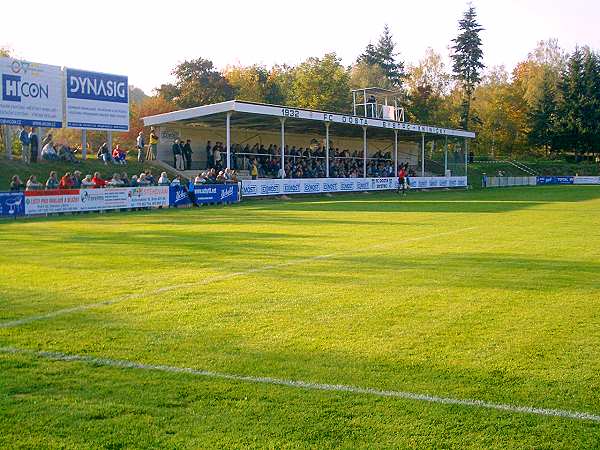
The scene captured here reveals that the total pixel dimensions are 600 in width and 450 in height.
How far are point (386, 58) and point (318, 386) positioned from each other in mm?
104860

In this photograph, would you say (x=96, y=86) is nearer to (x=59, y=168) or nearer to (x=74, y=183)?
(x=59, y=168)

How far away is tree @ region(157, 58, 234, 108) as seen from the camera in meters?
70.2

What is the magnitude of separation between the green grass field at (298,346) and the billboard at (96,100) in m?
23.7

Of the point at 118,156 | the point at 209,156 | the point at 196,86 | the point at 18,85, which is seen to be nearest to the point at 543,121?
the point at 196,86

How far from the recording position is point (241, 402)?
486 cm

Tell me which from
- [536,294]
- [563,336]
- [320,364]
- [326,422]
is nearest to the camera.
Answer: [326,422]

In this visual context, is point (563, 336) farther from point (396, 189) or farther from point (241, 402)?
point (396, 189)

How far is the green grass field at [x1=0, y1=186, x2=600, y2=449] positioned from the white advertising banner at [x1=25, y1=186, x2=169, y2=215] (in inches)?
453

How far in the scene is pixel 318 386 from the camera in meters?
5.18

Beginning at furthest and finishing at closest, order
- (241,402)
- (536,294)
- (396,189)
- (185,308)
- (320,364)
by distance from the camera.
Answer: (396,189)
(536,294)
(185,308)
(320,364)
(241,402)

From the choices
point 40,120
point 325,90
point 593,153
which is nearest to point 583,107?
point 593,153

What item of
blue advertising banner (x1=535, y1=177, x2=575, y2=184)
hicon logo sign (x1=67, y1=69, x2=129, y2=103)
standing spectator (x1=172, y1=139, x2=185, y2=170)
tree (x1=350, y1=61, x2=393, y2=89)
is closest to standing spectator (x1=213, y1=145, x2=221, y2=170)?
standing spectator (x1=172, y1=139, x2=185, y2=170)

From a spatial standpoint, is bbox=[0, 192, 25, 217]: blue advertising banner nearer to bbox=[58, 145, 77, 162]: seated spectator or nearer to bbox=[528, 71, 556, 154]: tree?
bbox=[58, 145, 77, 162]: seated spectator

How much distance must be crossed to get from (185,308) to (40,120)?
28275 mm
